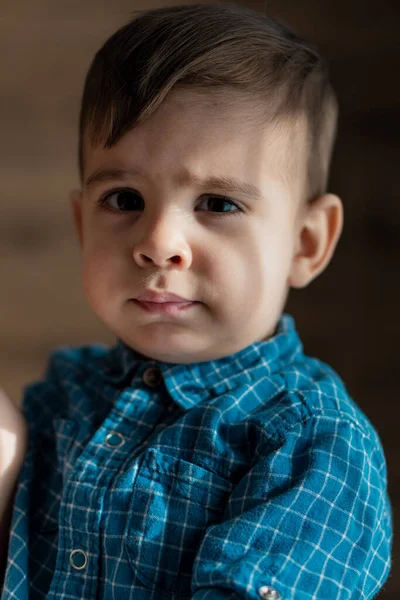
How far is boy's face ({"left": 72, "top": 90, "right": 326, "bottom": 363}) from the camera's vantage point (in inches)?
34.4

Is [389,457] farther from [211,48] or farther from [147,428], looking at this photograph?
[211,48]

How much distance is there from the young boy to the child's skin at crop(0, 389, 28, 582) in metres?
0.02

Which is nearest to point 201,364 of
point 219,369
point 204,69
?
point 219,369

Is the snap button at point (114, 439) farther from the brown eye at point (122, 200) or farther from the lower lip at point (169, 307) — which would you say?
the brown eye at point (122, 200)

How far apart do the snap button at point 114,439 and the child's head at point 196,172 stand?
104mm

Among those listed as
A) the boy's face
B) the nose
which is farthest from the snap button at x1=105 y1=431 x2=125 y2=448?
the nose

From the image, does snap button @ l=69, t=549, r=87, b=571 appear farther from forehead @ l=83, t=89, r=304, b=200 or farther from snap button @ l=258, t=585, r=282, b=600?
forehead @ l=83, t=89, r=304, b=200

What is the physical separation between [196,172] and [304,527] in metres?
0.39

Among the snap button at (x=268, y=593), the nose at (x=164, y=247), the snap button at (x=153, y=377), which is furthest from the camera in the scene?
the snap button at (x=153, y=377)

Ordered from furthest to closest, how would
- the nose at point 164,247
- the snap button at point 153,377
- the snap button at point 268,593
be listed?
1. the snap button at point 153,377
2. the nose at point 164,247
3. the snap button at point 268,593

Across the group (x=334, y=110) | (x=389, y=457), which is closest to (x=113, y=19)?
(x=334, y=110)

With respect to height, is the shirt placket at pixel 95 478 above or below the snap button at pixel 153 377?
below

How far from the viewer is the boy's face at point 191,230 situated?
2.86 feet

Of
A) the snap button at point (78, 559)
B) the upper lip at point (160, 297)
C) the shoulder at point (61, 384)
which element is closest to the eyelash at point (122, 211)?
the upper lip at point (160, 297)
